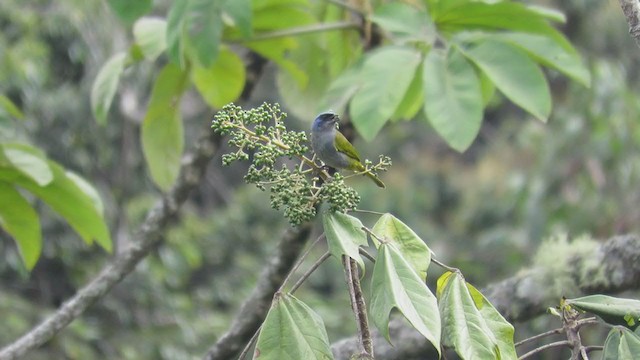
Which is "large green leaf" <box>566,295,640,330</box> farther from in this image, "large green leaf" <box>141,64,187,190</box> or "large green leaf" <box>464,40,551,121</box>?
"large green leaf" <box>141,64,187,190</box>

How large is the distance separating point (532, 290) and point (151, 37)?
1.07 m

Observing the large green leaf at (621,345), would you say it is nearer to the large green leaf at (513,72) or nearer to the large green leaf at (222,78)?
the large green leaf at (513,72)

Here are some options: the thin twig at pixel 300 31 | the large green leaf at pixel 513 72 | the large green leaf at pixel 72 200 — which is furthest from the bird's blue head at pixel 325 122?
the thin twig at pixel 300 31

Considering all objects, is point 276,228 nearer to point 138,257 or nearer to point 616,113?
point 616,113

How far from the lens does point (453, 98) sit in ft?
5.93

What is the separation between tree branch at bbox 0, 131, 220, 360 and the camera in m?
2.11

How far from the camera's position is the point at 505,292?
2010mm

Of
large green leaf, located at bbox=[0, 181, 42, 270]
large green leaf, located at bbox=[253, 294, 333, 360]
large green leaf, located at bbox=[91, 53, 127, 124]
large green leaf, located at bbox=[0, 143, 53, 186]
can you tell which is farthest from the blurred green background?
large green leaf, located at bbox=[253, 294, 333, 360]

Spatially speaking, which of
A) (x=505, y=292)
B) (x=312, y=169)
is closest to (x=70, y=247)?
(x=505, y=292)

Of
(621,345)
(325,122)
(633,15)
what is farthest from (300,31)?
(621,345)

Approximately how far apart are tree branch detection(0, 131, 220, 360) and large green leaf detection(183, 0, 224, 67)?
52cm

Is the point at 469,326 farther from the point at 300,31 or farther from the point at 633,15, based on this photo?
the point at 300,31

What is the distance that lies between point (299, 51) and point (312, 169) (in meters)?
1.33

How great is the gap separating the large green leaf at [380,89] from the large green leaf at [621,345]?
717 millimetres
